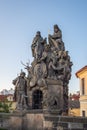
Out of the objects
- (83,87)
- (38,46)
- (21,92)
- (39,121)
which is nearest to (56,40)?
(38,46)

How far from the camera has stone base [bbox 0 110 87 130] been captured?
13.3m

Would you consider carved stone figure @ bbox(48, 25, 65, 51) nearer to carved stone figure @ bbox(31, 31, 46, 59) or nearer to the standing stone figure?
carved stone figure @ bbox(31, 31, 46, 59)

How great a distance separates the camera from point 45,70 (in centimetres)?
1767

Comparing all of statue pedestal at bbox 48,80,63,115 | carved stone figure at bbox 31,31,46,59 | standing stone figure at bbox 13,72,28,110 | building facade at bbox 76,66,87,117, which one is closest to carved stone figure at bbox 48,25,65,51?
carved stone figure at bbox 31,31,46,59

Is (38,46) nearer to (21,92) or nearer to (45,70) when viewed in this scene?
(45,70)

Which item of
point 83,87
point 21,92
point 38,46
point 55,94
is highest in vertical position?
point 38,46

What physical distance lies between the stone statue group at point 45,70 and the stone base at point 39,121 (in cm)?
114

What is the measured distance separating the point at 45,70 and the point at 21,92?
Result: 1866 mm

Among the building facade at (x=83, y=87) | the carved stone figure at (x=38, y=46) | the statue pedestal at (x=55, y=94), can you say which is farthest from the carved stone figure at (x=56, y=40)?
the building facade at (x=83, y=87)

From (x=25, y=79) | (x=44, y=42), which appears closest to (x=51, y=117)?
(x=25, y=79)

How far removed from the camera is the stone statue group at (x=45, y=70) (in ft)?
57.7

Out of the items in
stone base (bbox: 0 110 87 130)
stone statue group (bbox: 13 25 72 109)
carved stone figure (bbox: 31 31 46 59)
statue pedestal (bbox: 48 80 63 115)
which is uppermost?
carved stone figure (bbox: 31 31 46 59)

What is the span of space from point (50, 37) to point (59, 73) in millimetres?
2398

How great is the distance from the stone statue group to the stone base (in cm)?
114
